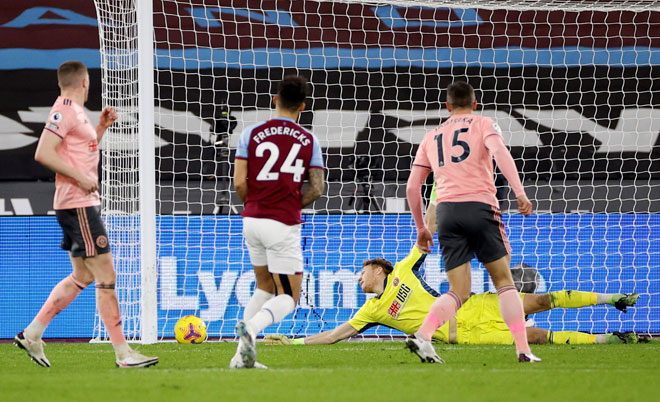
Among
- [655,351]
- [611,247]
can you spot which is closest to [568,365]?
[655,351]

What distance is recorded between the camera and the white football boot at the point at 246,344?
15.6ft

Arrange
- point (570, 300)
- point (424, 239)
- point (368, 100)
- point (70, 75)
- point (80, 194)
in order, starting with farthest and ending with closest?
point (368, 100) → point (570, 300) → point (424, 239) → point (70, 75) → point (80, 194)

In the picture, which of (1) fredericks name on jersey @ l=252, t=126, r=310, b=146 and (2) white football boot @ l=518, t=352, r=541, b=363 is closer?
(1) fredericks name on jersey @ l=252, t=126, r=310, b=146

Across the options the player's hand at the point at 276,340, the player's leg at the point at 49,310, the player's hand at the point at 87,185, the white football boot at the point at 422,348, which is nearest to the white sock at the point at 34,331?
the player's leg at the point at 49,310

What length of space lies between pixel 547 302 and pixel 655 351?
93 centimetres

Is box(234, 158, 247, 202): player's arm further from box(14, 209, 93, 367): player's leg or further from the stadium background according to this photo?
the stadium background

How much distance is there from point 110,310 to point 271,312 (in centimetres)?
95

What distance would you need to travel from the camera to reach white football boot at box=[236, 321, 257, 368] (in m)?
4.77

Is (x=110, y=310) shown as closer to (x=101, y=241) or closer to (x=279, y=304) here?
(x=101, y=241)

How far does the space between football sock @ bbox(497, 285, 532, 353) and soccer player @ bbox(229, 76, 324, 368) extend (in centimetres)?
123

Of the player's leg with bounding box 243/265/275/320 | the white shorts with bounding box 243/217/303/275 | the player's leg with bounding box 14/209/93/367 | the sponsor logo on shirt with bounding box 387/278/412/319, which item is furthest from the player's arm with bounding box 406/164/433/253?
the player's leg with bounding box 14/209/93/367

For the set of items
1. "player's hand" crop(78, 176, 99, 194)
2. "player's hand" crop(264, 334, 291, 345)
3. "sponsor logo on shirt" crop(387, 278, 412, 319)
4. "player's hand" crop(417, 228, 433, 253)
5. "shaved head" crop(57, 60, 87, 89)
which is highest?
"shaved head" crop(57, 60, 87, 89)

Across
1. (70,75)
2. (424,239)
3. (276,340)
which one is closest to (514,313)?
(424,239)

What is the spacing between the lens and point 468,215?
5.33 metres
